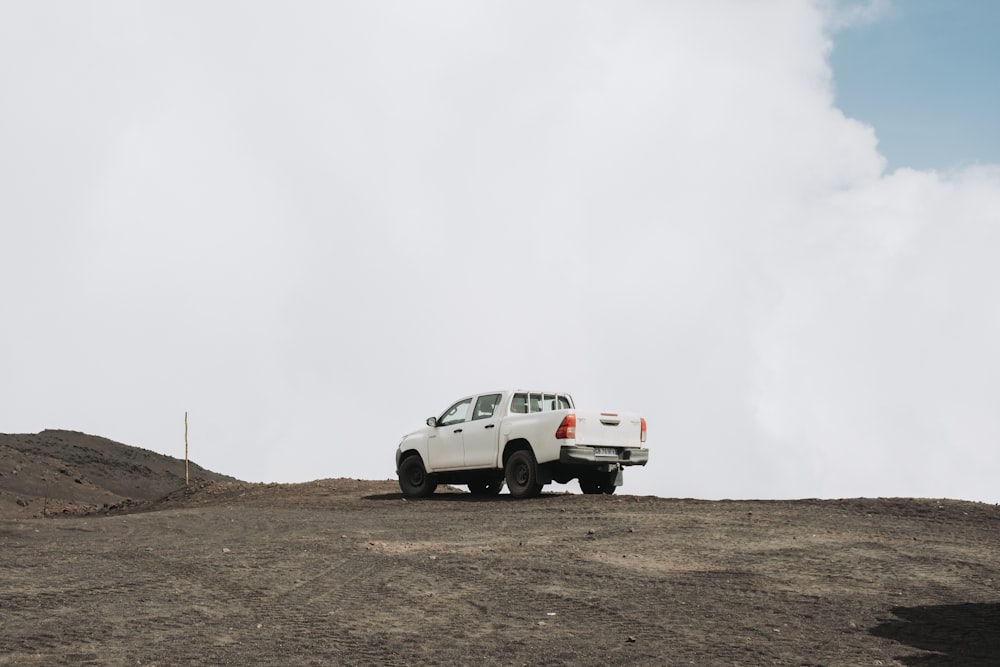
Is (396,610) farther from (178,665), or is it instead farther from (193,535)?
(193,535)

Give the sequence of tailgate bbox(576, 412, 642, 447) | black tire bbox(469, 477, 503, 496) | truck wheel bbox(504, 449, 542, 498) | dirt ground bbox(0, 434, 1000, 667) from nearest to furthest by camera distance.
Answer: dirt ground bbox(0, 434, 1000, 667) → tailgate bbox(576, 412, 642, 447) → truck wheel bbox(504, 449, 542, 498) → black tire bbox(469, 477, 503, 496)

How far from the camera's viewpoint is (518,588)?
1258cm

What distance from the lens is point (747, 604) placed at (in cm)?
1203

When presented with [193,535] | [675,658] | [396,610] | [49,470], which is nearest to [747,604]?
[675,658]

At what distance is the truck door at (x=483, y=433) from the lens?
2288cm

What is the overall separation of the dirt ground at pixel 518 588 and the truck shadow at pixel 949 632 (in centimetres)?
3

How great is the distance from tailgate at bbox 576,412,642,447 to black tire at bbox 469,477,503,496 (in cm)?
270

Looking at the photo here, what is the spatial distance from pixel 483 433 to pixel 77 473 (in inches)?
977

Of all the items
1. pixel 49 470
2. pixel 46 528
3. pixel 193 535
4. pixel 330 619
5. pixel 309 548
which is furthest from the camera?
pixel 49 470

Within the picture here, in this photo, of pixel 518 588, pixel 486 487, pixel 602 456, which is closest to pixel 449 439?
pixel 486 487

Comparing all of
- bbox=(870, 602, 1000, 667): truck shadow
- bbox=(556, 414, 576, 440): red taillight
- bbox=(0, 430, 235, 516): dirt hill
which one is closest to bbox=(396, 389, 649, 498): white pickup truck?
bbox=(556, 414, 576, 440): red taillight

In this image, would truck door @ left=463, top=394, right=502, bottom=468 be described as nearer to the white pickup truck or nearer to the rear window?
the white pickup truck

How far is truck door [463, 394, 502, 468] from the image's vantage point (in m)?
22.9

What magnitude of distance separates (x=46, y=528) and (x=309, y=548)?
600cm
